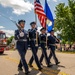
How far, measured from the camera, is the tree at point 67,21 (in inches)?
2142

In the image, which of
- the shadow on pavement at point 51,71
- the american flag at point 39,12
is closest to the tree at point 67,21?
the american flag at point 39,12

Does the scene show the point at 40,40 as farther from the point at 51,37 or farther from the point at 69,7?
the point at 69,7

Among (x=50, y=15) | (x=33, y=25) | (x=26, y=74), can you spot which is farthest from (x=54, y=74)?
(x=50, y=15)

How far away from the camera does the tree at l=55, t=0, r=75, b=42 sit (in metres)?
54.4

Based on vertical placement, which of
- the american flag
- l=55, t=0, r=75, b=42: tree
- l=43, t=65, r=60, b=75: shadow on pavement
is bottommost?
l=43, t=65, r=60, b=75: shadow on pavement

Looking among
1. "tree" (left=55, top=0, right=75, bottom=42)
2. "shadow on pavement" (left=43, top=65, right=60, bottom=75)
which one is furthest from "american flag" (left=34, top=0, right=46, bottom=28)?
"tree" (left=55, top=0, right=75, bottom=42)

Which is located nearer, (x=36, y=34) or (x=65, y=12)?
(x=36, y=34)

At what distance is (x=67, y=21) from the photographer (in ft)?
182

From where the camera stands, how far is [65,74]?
988 cm

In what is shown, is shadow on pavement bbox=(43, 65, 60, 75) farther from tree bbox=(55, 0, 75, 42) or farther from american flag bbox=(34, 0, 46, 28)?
tree bbox=(55, 0, 75, 42)

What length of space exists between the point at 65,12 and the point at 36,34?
150ft

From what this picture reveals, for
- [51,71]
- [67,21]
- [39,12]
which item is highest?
[67,21]

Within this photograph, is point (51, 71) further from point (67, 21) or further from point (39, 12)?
point (67, 21)

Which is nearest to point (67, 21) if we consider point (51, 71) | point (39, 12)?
point (39, 12)
